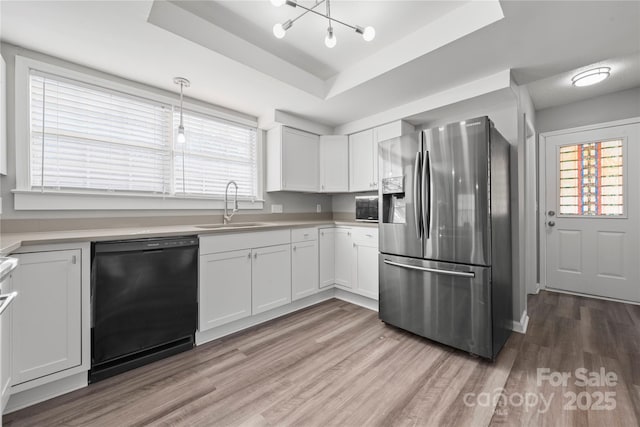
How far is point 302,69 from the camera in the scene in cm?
266

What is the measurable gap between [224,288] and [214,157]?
4.95 feet

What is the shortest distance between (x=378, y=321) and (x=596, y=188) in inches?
128

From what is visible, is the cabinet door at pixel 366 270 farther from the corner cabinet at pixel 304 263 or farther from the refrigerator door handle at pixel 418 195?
the refrigerator door handle at pixel 418 195

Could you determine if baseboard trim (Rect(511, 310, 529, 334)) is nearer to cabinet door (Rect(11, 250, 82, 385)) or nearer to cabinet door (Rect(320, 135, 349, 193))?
cabinet door (Rect(320, 135, 349, 193))

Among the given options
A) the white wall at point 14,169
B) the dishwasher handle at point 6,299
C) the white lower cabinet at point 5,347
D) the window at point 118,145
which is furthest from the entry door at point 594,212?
the white lower cabinet at point 5,347

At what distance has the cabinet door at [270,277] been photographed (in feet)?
8.46

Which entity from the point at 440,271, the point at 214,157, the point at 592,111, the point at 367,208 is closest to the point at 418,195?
the point at 440,271

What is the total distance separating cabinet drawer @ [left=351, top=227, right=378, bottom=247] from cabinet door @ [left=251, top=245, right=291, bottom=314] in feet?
2.65

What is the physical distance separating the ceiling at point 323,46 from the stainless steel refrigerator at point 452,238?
0.61 metres

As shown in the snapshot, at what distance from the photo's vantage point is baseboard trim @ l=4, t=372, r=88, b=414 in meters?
1.52

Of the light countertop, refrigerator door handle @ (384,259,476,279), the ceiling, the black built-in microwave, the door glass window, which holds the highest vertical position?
the ceiling

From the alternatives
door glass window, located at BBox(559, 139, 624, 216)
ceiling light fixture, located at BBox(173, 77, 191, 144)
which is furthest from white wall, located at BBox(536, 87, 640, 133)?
ceiling light fixture, located at BBox(173, 77, 191, 144)

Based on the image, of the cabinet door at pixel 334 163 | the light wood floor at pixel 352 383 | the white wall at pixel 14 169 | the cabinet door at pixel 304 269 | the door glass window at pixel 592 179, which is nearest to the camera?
the light wood floor at pixel 352 383

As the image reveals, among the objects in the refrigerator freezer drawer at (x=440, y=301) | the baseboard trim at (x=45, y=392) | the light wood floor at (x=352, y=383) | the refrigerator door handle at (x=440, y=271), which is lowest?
the light wood floor at (x=352, y=383)
